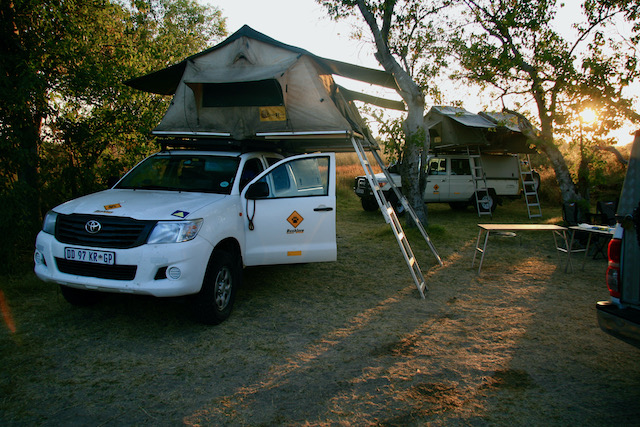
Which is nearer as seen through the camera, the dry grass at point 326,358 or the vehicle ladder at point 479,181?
the dry grass at point 326,358

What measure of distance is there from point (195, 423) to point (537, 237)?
9.71m

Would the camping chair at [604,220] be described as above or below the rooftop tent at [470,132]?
below

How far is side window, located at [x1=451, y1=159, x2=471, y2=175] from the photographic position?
15.0 meters

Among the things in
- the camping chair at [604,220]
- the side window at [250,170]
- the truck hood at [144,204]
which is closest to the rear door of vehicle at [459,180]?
the camping chair at [604,220]

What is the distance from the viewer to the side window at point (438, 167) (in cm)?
1482

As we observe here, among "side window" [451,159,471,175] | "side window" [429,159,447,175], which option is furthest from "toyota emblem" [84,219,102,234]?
"side window" [451,159,471,175]

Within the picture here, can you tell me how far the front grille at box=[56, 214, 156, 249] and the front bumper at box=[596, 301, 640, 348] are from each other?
3.77 m

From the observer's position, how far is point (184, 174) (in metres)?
Answer: 5.44

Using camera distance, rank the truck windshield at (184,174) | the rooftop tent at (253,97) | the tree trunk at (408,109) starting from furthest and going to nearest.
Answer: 1. the tree trunk at (408,109)
2. the rooftop tent at (253,97)
3. the truck windshield at (184,174)

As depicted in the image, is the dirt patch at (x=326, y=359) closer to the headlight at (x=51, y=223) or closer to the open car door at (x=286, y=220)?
the open car door at (x=286, y=220)

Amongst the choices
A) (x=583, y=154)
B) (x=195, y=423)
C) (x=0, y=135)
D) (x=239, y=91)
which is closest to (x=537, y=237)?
(x=583, y=154)

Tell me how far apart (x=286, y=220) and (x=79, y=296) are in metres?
2.46

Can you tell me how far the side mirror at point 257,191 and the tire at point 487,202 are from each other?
446 inches

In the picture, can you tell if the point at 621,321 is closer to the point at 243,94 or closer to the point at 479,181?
the point at 243,94
